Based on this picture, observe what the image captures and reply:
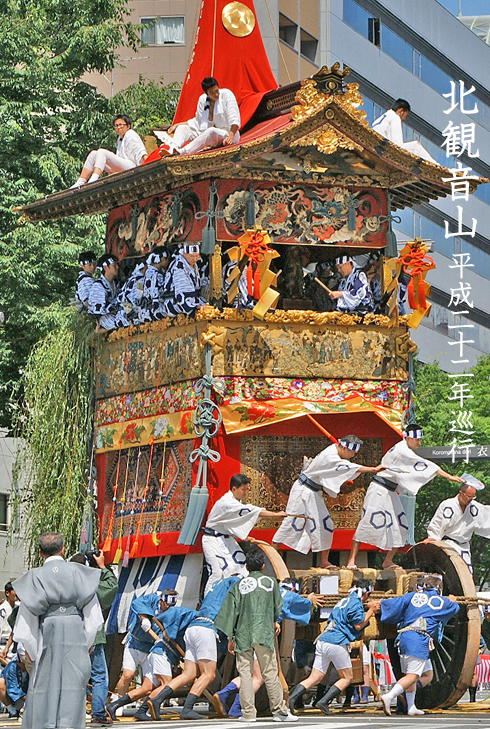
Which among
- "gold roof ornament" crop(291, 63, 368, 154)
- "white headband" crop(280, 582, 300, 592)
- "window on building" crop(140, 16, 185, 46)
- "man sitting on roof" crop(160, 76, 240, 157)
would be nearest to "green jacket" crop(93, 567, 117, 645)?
"white headband" crop(280, 582, 300, 592)

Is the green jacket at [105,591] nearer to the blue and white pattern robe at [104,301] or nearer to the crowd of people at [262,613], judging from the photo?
the crowd of people at [262,613]

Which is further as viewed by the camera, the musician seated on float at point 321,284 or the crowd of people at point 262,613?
the musician seated on float at point 321,284

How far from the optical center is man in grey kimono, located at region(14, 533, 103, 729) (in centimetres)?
1208

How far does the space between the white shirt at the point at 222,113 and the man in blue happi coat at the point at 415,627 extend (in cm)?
605

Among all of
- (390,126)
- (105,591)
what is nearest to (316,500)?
(105,591)

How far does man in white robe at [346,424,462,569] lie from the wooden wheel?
66cm

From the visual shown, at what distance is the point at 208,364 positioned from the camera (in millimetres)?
18312

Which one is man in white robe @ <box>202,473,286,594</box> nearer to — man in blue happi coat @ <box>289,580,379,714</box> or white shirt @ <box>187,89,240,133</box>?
man in blue happi coat @ <box>289,580,379,714</box>

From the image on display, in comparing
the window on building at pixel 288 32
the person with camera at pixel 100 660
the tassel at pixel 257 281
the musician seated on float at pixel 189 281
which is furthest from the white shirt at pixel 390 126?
the window on building at pixel 288 32

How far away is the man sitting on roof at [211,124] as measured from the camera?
18719mm

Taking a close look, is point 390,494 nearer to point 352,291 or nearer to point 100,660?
point 352,291

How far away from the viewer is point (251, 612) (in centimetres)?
1539

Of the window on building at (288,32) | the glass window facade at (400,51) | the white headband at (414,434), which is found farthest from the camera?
the glass window facade at (400,51)

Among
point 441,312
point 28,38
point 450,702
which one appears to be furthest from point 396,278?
point 441,312
